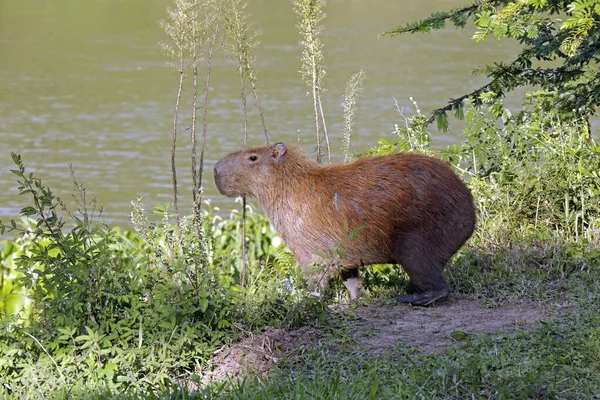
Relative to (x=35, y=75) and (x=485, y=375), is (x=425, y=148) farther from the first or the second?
(x=35, y=75)

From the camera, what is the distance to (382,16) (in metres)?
16.3

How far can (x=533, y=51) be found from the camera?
6039mm

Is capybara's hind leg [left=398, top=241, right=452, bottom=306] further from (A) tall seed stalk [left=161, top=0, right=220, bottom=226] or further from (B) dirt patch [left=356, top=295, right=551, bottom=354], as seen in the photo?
(A) tall seed stalk [left=161, top=0, right=220, bottom=226]

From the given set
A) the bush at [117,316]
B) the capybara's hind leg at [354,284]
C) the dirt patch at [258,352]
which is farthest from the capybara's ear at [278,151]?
the dirt patch at [258,352]

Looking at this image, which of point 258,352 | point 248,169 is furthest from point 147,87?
point 258,352

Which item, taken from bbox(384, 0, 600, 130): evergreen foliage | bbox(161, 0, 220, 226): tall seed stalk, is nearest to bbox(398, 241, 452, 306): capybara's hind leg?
bbox(384, 0, 600, 130): evergreen foliage

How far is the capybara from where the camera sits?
5305 mm

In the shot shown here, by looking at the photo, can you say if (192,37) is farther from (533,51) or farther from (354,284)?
(533,51)

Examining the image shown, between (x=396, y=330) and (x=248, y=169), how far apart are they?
1.57 metres

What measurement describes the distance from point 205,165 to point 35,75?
14.5 ft

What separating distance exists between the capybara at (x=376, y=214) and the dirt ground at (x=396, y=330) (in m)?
0.21

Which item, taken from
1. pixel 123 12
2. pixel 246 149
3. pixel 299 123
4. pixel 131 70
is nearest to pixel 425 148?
pixel 246 149

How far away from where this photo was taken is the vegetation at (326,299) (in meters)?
4.08

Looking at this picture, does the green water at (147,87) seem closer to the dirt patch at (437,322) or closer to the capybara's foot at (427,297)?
the capybara's foot at (427,297)
